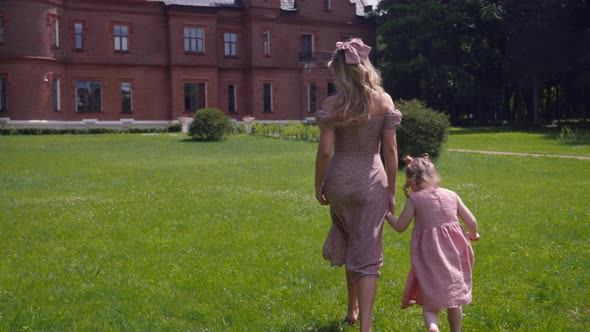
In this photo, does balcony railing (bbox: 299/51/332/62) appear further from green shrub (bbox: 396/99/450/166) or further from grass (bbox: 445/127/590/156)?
green shrub (bbox: 396/99/450/166)

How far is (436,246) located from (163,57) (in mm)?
38514

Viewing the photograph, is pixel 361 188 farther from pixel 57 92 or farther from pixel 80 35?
pixel 80 35

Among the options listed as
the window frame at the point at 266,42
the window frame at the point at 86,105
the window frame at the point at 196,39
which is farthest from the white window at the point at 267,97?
the window frame at the point at 86,105

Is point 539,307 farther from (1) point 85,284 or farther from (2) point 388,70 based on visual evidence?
(2) point 388,70

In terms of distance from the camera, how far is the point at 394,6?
42.8 m

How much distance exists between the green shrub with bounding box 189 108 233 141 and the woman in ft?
82.9

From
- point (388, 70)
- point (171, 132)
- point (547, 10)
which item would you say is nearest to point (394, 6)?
point (388, 70)

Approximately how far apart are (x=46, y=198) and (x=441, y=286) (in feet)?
30.9

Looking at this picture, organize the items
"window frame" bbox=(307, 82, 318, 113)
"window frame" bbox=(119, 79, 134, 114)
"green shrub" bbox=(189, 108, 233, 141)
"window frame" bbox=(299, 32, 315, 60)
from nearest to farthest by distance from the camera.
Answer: "green shrub" bbox=(189, 108, 233, 141) → "window frame" bbox=(119, 79, 134, 114) → "window frame" bbox=(307, 82, 318, 113) → "window frame" bbox=(299, 32, 315, 60)

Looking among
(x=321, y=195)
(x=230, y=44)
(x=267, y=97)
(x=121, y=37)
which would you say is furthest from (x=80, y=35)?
(x=321, y=195)

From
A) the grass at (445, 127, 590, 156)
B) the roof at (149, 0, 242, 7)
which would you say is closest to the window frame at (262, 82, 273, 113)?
the roof at (149, 0, 242, 7)

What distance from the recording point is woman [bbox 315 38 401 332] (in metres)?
4.40

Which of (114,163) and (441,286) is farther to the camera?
(114,163)

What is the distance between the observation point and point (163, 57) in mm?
40688
